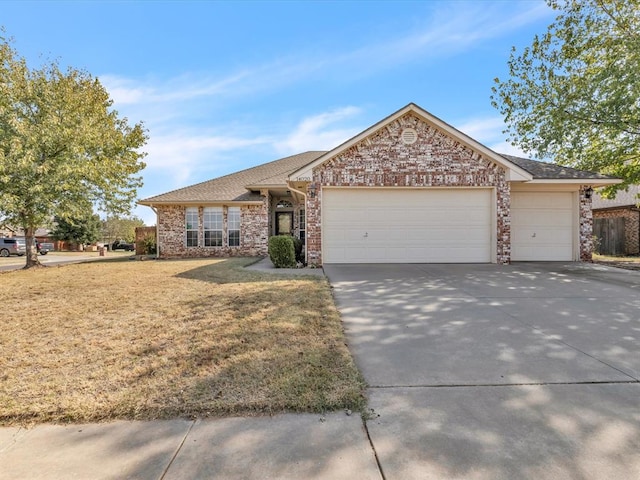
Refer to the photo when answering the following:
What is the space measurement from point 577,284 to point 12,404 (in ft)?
32.8

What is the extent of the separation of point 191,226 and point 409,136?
1113 centimetres

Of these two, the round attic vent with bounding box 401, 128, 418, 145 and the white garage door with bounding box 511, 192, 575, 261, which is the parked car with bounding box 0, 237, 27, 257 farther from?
the white garage door with bounding box 511, 192, 575, 261

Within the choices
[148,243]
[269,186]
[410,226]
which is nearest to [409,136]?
[410,226]

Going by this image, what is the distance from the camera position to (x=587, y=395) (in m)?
2.93

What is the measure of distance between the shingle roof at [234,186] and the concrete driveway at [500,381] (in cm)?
1027

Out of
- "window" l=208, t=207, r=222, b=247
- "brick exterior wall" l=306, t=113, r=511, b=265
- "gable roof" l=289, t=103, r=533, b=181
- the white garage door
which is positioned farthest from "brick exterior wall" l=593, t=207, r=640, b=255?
"window" l=208, t=207, r=222, b=247

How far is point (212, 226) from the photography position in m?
16.5

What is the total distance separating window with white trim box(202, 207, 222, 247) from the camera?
16.5m

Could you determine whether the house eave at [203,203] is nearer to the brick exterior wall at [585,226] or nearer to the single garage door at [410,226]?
the single garage door at [410,226]

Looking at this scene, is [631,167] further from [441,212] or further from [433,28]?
[433,28]

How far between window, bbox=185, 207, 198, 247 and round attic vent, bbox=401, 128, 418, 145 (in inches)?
416

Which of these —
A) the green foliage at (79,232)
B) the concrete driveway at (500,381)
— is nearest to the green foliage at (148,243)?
the concrete driveway at (500,381)

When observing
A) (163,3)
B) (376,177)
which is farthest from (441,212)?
(163,3)

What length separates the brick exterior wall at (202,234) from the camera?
16375 millimetres
